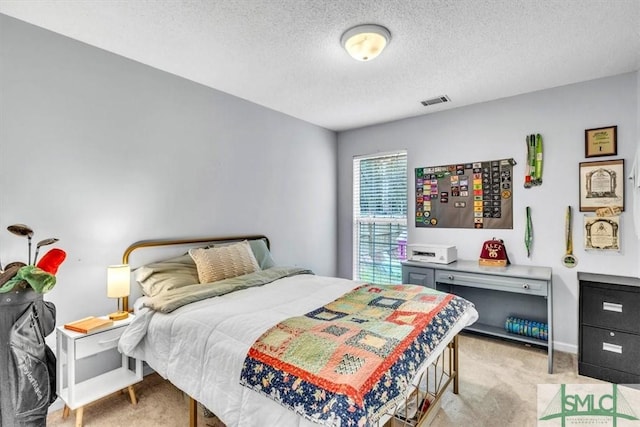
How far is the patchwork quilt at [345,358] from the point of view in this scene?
112 centimetres

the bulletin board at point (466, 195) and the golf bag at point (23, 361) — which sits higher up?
the bulletin board at point (466, 195)

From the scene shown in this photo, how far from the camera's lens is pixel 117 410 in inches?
81.0

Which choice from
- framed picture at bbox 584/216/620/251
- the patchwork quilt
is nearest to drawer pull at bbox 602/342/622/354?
framed picture at bbox 584/216/620/251

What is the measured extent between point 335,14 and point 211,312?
1947mm

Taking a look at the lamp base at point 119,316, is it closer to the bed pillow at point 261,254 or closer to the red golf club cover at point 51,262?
the red golf club cover at point 51,262

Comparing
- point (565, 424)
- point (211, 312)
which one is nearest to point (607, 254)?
point (565, 424)

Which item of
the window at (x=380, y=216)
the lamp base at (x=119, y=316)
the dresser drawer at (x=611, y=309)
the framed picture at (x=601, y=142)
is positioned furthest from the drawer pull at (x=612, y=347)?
the lamp base at (x=119, y=316)

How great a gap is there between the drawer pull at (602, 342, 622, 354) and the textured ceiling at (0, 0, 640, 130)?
223 cm

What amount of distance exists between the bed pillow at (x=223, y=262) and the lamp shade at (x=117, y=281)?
505 millimetres

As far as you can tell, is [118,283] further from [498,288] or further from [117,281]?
[498,288]

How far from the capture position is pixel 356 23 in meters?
1.96

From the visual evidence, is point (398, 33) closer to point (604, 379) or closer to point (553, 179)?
point (553, 179)

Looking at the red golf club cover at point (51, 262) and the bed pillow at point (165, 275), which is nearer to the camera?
the red golf club cover at point (51, 262)

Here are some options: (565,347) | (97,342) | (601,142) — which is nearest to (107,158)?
(97,342)
